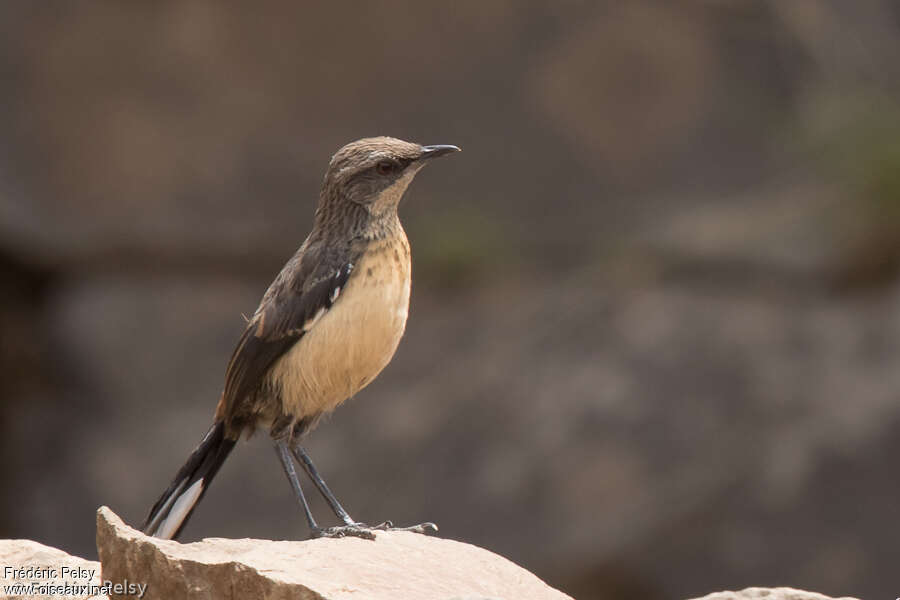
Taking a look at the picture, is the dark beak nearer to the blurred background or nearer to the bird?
the bird

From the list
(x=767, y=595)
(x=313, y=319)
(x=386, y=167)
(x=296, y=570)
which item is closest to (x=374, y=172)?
(x=386, y=167)

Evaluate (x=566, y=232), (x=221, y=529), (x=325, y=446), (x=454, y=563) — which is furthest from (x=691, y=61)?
(x=454, y=563)

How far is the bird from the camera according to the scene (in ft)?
18.2

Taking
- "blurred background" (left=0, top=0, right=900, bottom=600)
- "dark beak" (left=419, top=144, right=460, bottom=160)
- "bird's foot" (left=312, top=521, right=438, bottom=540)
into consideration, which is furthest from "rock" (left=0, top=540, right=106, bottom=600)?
"blurred background" (left=0, top=0, right=900, bottom=600)

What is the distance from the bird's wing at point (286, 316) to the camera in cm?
561

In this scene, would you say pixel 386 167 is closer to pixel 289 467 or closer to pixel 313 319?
pixel 313 319

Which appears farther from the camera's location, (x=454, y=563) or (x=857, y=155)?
(x=857, y=155)

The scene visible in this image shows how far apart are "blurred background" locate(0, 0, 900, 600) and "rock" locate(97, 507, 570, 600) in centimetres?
640

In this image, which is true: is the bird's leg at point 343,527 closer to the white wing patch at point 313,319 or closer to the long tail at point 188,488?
the long tail at point 188,488

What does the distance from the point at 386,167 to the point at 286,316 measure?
2.39 ft

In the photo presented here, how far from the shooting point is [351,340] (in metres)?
5.52

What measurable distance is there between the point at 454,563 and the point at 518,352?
22.4 ft

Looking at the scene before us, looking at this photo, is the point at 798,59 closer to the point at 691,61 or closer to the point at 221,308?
the point at 691,61

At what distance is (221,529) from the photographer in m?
11.4
